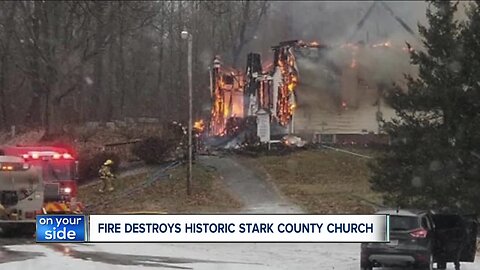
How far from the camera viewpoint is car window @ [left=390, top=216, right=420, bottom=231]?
12078mm

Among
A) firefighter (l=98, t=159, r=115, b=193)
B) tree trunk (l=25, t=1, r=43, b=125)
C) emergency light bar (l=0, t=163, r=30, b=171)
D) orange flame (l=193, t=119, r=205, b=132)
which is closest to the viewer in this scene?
emergency light bar (l=0, t=163, r=30, b=171)

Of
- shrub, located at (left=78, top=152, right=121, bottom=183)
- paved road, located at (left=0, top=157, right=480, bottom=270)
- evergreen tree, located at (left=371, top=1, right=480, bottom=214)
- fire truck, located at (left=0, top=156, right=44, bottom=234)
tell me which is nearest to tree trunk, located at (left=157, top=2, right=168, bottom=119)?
shrub, located at (left=78, top=152, right=121, bottom=183)

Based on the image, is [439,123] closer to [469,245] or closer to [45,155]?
[469,245]

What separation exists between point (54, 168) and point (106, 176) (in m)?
7.35

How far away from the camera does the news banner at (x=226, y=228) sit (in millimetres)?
11023

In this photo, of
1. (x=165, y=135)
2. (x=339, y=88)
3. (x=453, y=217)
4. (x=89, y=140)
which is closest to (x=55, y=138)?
(x=89, y=140)

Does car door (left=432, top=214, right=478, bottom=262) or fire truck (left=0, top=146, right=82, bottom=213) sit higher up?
fire truck (left=0, top=146, right=82, bottom=213)

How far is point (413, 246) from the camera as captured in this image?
470 inches

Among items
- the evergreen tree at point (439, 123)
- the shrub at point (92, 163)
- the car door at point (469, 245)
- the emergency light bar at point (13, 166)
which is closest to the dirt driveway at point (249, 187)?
the shrub at point (92, 163)

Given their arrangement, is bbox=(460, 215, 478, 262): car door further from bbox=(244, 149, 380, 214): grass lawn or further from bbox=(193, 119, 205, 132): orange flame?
bbox=(193, 119, 205, 132): orange flame

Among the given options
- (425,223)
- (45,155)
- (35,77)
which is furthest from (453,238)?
(35,77)

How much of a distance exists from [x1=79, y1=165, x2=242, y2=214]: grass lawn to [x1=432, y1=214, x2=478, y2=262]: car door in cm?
1093

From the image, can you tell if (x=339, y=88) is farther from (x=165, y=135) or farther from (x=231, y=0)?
(x=165, y=135)

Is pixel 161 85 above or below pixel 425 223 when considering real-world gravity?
above
